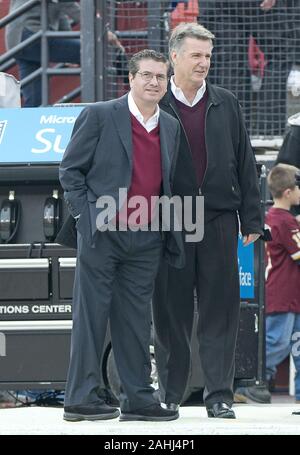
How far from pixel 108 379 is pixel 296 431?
3.15 m

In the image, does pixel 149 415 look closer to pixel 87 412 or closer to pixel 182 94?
pixel 87 412

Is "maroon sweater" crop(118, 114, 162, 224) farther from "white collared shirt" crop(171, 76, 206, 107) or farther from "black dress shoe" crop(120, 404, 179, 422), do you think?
"black dress shoe" crop(120, 404, 179, 422)

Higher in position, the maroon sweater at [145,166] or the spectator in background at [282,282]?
the maroon sweater at [145,166]

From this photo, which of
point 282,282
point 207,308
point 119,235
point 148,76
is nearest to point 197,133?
point 148,76

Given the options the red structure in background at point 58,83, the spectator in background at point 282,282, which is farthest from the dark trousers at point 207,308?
the red structure in background at point 58,83

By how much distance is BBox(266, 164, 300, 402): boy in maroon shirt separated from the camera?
10.7 meters

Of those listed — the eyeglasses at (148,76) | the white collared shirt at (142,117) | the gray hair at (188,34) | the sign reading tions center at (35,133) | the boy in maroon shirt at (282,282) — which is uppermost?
the gray hair at (188,34)

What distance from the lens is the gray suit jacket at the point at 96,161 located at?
6.98 metres

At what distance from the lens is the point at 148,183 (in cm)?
709

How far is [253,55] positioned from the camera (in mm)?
12078

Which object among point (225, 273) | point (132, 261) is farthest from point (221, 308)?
point (132, 261)

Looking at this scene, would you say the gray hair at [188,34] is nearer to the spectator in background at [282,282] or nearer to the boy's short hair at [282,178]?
the boy's short hair at [282,178]

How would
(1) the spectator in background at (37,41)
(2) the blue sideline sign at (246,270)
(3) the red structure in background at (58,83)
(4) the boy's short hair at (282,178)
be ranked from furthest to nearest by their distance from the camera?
(3) the red structure in background at (58,83) < (1) the spectator in background at (37,41) < (4) the boy's short hair at (282,178) < (2) the blue sideline sign at (246,270)

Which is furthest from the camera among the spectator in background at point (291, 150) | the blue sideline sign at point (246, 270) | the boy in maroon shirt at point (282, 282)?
the boy in maroon shirt at point (282, 282)
